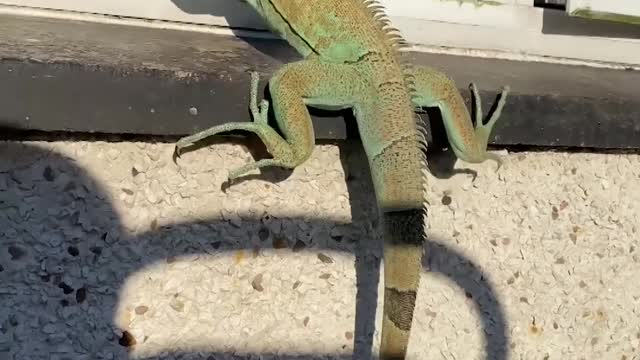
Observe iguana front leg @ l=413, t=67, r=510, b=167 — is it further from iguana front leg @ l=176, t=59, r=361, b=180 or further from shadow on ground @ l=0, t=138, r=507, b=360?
shadow on ground @ l=0, t=138, r=507, b=360

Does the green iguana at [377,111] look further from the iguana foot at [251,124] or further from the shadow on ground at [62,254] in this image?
the shadow on ground at [62,254]

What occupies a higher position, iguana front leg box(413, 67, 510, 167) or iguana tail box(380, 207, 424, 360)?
iguana front leg box(413, 67, 510, 167)

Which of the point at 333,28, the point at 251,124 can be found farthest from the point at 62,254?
the point at 333,28

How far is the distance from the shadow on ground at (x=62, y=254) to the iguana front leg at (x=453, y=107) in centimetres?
65

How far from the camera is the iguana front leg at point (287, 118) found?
1820mm

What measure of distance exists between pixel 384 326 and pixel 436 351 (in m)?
0.39

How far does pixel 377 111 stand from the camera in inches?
76.0

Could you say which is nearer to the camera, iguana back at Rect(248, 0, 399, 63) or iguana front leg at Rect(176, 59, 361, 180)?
iguana front leg at Rect(176, 59, 361, 180)

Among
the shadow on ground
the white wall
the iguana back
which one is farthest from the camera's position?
the white wall

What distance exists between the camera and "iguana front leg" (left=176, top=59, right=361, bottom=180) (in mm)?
1820

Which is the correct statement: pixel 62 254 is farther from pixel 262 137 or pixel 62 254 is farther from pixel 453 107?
pixel 453 107

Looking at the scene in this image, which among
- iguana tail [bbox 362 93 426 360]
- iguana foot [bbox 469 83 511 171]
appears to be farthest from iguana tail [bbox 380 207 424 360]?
iguana foot [bbox 469 83 511 171]

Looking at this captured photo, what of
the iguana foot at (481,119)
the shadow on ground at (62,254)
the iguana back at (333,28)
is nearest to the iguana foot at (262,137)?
the shadow on ground at (62,254)

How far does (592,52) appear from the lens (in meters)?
2.92
